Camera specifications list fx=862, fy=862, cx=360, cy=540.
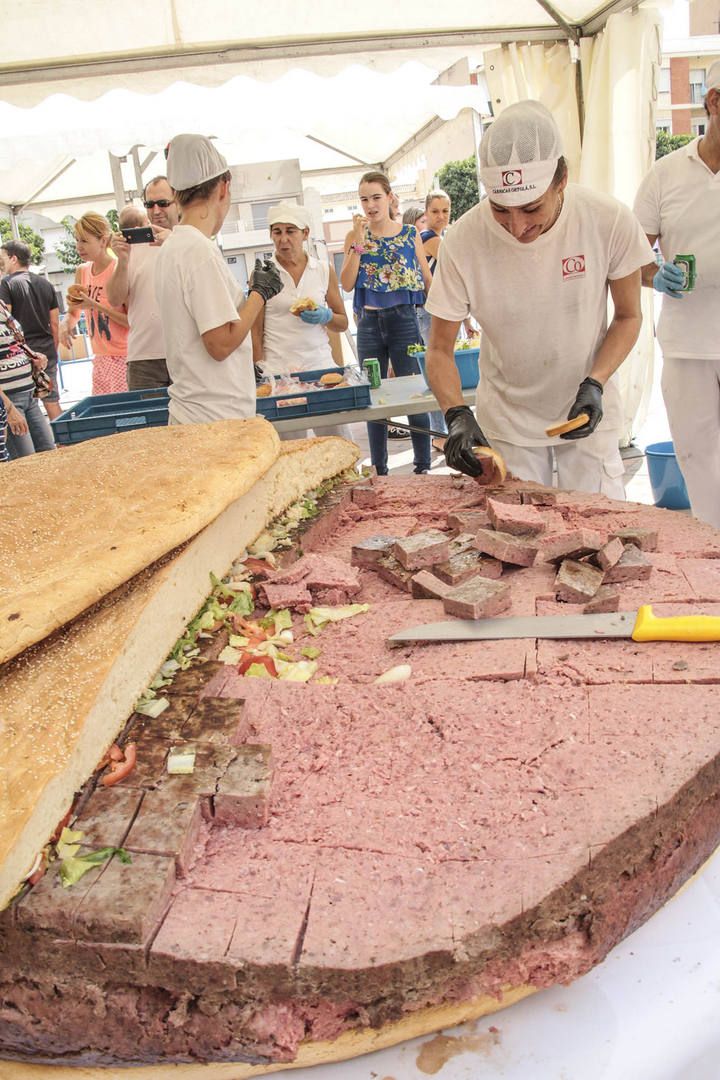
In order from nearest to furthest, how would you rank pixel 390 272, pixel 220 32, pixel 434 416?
pixel 220 32, pixel 390 272, pixel 434 416

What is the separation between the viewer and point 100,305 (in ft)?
22.2

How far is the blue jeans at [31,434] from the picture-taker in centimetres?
761

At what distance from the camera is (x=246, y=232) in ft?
65.4

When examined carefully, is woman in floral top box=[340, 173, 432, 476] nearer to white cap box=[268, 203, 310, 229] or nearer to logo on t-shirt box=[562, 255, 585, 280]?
white cap box=[268, 203, 310, 229]

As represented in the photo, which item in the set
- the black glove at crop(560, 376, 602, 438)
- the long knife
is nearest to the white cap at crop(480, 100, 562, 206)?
the black glove at crop(560, 376, 602, 438)

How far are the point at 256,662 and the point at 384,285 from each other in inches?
256

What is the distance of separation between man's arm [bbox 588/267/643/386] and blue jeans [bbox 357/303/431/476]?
432 cm

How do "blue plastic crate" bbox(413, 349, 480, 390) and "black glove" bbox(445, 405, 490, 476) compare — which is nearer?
"black glove" bbox(445, 405, 490, 476)

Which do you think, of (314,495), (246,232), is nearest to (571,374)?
(314,495)

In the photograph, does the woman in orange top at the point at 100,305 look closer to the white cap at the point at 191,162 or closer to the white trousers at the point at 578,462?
the white cap at the point at 191,162

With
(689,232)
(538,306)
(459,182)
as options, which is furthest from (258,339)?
(459,182)

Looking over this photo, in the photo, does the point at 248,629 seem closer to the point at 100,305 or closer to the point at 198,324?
the point at 198,324

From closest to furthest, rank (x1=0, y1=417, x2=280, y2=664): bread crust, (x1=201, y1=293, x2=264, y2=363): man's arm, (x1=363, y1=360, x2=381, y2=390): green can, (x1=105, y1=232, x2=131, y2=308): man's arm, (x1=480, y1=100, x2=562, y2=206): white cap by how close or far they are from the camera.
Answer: (x1=0, y1=417, x2=280, y2=664): bread crust < (x1=480, y1=100, x2=562, y2=206): white cap < (x1=201, y1=293, x2=264, y2=363): man's arm < (x1=105, y1=232, x2=131, y2=308): man's arm < (x1=363, y1=360, x2=381, y2=390): green can

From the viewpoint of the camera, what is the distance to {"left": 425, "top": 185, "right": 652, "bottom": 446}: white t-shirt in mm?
3287
